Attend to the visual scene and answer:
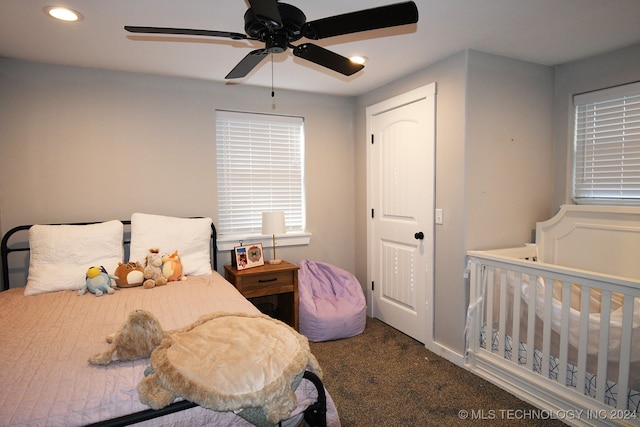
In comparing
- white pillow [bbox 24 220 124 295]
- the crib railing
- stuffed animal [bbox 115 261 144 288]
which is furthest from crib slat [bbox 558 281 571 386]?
white pillow [bbox 24 220 124 295]

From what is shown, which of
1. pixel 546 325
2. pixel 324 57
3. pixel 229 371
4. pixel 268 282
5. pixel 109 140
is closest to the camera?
pixel 229 371

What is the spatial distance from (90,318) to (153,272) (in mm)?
658

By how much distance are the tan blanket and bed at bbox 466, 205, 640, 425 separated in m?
1.55

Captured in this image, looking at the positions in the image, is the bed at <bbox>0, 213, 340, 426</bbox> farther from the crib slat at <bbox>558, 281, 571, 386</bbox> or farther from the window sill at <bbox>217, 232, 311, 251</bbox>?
the crib slat at <bbox>558, 281, 571, 386</bbox>

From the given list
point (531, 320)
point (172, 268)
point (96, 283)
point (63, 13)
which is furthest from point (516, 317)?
point (63, 13)

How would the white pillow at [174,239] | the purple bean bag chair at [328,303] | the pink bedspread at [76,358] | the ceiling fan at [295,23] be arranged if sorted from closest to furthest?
the pink bedspread at [76,358], the ceiling fan at [295,23], the white pillow at [174,239], the purple bean bag chair at [328,303]

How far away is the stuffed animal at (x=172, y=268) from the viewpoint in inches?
98.0

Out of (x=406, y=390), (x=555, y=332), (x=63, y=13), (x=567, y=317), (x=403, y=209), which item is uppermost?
(x=63, y=13)

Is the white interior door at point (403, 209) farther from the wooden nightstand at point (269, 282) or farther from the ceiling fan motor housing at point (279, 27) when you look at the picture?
the ceiling fan motor housing at point (279, 27)

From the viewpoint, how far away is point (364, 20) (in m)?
1.30

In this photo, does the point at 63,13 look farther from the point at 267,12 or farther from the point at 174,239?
the point at 174,239

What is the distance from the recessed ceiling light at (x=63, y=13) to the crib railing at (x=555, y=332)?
114 inches

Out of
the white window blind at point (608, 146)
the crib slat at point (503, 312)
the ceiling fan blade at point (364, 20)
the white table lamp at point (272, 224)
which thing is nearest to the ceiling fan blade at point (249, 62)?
the ceiling fan blade at point (364, 20)

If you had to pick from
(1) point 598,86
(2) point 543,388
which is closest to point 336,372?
(2) point 543,388
